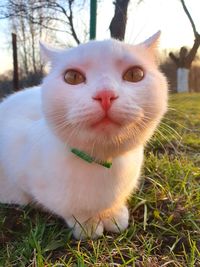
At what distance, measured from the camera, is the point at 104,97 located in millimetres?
1013

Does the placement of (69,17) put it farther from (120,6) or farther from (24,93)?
(24,93)

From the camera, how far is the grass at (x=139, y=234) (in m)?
1.25

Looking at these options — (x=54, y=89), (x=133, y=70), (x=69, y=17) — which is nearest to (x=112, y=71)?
(x=133, y=70)

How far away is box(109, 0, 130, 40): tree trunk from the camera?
357cm

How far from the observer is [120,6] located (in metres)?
4.41

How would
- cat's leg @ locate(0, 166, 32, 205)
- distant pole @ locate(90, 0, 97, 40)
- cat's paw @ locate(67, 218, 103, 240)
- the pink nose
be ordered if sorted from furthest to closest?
distant pole @ locate(90, 0, 97, 40) → cat's leg @ locate(0, 166, 32, 205) → cat's paw @ locate(67, 218, 103, 240) → the pink nose

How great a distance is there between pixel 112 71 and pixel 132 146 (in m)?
0.25

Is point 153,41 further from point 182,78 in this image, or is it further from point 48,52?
point 182,78

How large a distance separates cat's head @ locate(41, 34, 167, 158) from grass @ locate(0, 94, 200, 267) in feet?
0.93

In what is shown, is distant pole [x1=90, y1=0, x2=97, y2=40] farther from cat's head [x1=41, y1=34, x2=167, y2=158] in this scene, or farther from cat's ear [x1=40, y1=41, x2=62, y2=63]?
cat's head [x1=41, y1=34, x2=167, y2=158]

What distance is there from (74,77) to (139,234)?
0.67 metres

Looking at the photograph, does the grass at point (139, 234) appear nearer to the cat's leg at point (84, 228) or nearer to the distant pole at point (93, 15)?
the cat's leg at point (84, 228)

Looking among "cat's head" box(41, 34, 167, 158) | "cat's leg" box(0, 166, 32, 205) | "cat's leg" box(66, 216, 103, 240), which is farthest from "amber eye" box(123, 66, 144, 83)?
"cat's leg" box(0, 166, 32, 205)

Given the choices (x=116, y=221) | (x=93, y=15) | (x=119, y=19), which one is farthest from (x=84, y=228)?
(x=119, y=19)
